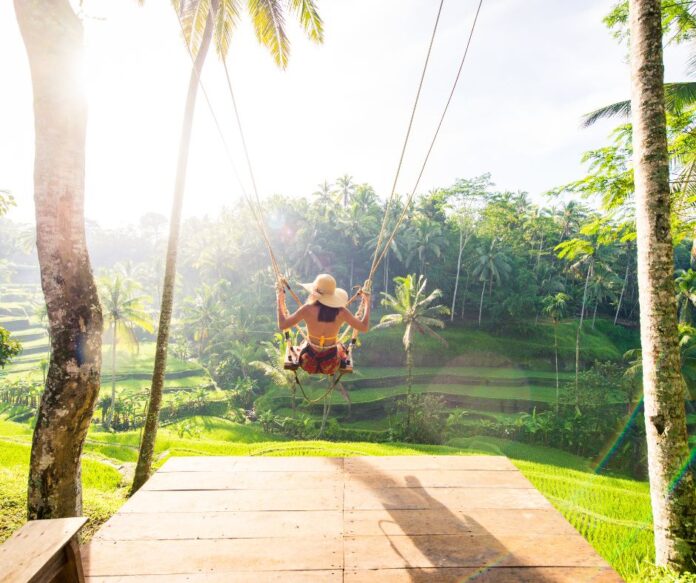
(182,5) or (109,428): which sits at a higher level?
(182,5)

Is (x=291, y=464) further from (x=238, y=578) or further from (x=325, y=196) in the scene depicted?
(x=325, y=196)

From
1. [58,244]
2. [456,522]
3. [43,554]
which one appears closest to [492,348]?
[456,522]

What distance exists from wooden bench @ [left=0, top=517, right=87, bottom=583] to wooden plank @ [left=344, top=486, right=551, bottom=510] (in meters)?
1.99

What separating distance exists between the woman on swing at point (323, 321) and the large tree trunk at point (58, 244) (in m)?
1.97

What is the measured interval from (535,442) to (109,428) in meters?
Answer: 28.4

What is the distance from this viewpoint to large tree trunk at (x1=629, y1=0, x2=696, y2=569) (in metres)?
3.92

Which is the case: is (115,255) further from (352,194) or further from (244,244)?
(352,194)

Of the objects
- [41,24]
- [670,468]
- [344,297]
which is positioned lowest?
[670,468]

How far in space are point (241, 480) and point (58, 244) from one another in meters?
2.78

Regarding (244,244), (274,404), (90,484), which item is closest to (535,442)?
(274,404)

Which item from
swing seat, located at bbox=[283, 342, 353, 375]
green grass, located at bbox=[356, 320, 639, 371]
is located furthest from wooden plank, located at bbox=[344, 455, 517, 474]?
green grass, located at bbox=[356, 320, 639, 371]

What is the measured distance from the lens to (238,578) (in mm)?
2658

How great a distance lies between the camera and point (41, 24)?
3.72m

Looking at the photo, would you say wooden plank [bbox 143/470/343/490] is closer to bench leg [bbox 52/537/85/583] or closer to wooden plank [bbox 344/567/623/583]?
wooden plank [bbox 344/567/623/583]
